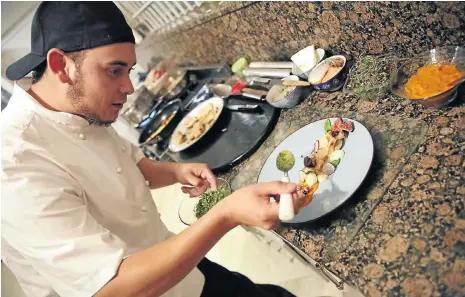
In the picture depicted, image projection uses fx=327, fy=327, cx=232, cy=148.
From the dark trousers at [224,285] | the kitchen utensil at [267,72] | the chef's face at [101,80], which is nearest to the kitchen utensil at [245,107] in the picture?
the kitchen utensil at [267,72]

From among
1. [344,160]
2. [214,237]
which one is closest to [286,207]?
[214,237]

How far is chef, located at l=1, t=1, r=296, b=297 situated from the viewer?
0.90m

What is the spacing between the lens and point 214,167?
1.62 metres

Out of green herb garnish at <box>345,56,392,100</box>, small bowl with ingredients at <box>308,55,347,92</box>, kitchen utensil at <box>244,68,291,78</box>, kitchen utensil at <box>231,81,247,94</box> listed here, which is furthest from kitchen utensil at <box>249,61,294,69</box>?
green herb garnish at <box>345,56,392,100</box>

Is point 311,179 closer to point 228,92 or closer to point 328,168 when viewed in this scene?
point 328,168

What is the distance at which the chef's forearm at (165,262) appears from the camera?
89cm

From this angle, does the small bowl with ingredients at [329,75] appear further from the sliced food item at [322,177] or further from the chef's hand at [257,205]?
the chef's hand at [257,205]

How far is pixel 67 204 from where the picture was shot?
956mm

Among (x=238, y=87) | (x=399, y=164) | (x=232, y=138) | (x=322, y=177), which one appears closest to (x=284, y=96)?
(x=232, y=138)

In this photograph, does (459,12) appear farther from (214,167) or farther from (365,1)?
(214,167)

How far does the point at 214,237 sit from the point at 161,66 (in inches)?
95.4

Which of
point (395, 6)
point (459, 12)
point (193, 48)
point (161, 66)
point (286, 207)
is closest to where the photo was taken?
point (286, 207)

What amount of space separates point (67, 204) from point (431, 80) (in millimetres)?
1273

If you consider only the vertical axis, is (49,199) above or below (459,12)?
above
